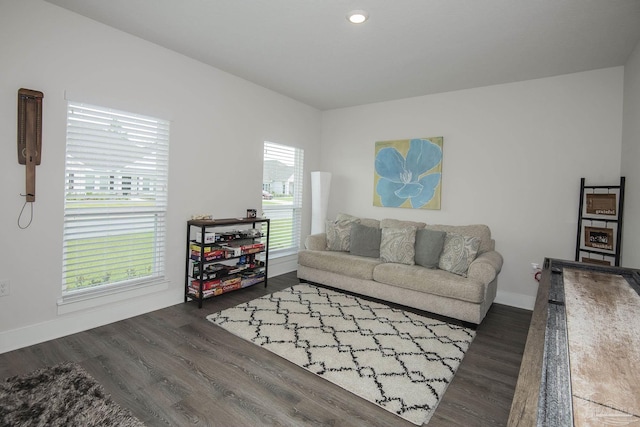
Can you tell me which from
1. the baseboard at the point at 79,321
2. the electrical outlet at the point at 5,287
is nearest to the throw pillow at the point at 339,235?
the baseboard at the point at 79,321

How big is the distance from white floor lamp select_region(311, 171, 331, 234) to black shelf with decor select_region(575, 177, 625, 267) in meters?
3.04

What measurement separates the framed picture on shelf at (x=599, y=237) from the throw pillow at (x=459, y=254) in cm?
104

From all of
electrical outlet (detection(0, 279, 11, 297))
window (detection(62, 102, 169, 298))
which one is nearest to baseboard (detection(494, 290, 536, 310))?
window (detection(62, 102, 169, 298))

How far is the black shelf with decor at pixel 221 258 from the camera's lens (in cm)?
343

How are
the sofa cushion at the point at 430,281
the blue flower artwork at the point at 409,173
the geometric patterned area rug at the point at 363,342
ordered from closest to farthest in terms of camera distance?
the geometric patterned area rug at the point at 363,342 → the sofa cushion at the point at 430,281 → the blue flower artwork at the point at 409,173

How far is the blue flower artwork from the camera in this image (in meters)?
4.26

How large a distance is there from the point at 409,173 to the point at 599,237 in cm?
213

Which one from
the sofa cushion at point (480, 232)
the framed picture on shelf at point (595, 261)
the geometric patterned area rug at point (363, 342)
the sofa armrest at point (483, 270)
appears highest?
the sofa cushion at point (480, 232)

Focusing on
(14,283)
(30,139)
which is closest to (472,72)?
(30,139)

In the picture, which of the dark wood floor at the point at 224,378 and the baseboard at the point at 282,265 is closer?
the dark wood floor at the point at 224,378

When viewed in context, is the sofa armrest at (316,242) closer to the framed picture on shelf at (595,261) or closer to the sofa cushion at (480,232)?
the sofa cushion at (480,232)

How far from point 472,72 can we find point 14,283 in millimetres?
4578

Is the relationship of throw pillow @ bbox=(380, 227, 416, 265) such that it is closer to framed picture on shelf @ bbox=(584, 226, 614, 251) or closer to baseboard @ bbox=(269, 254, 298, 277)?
baseboard @ bbox=(269, 254, 298, 277)

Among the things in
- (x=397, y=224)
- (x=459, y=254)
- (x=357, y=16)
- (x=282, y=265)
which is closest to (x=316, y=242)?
(x=282, y=265)
